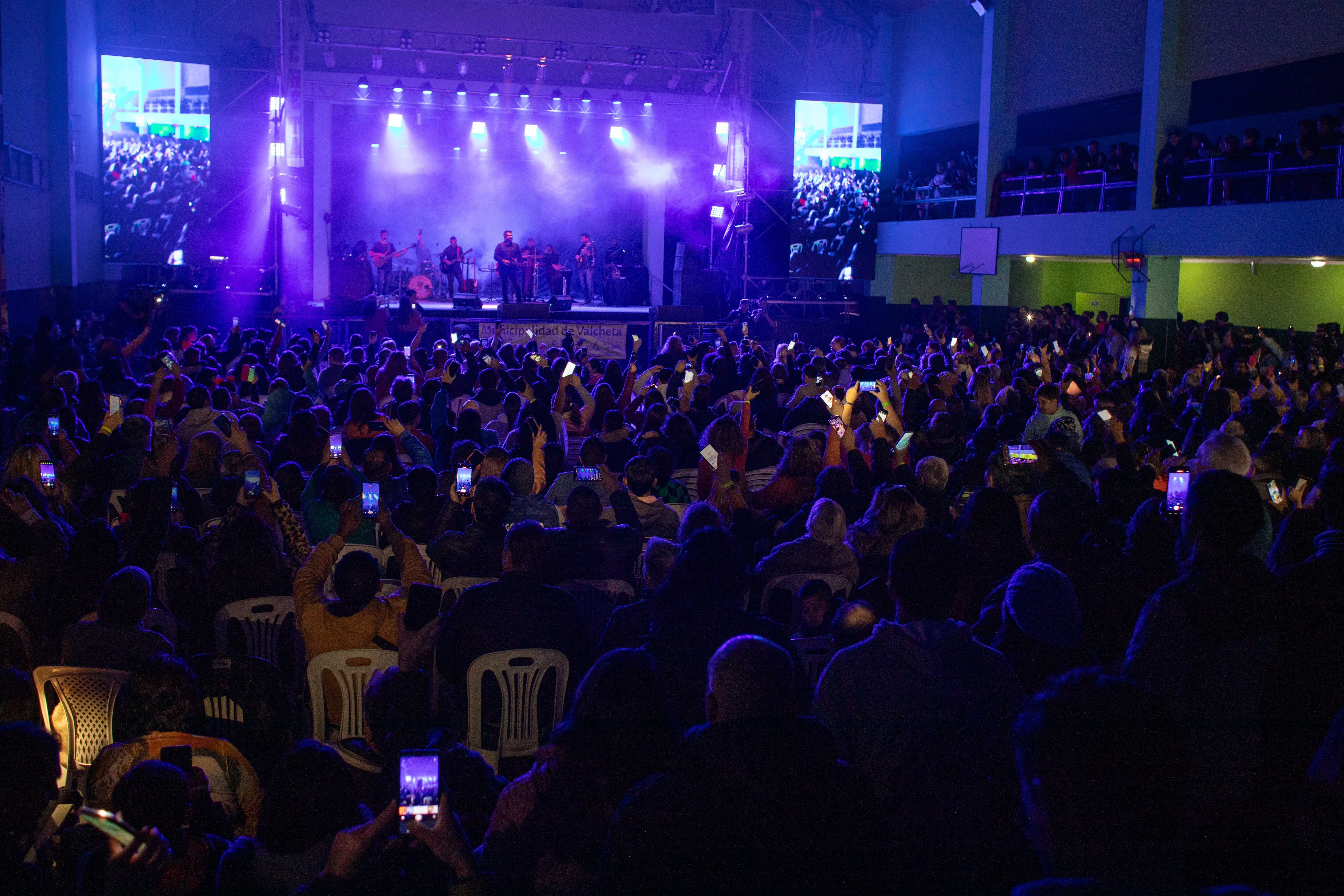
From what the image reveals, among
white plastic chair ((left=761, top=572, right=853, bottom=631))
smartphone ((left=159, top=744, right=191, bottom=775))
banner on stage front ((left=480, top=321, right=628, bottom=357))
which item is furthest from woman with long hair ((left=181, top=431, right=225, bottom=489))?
banner on stage front ((left=480, top=321, right=628, bottom=357))

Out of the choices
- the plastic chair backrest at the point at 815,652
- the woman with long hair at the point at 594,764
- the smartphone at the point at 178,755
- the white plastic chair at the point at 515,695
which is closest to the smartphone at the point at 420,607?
the white plastic chair at the point at 515,695

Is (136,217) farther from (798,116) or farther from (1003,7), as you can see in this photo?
(1003,7)

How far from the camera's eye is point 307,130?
20594 mm

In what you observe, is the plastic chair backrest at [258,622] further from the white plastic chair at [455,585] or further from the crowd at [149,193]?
the crowd at [149,193]

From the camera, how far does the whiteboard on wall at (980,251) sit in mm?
19578

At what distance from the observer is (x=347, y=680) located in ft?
11.9

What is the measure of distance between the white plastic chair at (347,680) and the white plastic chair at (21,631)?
1011 mm

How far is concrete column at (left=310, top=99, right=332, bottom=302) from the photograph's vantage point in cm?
2088

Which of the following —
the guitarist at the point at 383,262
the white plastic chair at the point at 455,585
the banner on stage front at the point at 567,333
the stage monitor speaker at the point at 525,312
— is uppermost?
the guitarist at the point at 383,262

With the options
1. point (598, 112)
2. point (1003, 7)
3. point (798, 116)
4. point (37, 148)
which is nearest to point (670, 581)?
point (37, 148)

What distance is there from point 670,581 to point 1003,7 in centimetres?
1994

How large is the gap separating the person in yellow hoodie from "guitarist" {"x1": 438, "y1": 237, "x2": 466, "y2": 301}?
17.8 m

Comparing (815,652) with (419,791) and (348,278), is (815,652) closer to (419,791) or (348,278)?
(419,791)

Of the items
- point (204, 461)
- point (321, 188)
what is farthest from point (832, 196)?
point (204, 461)
